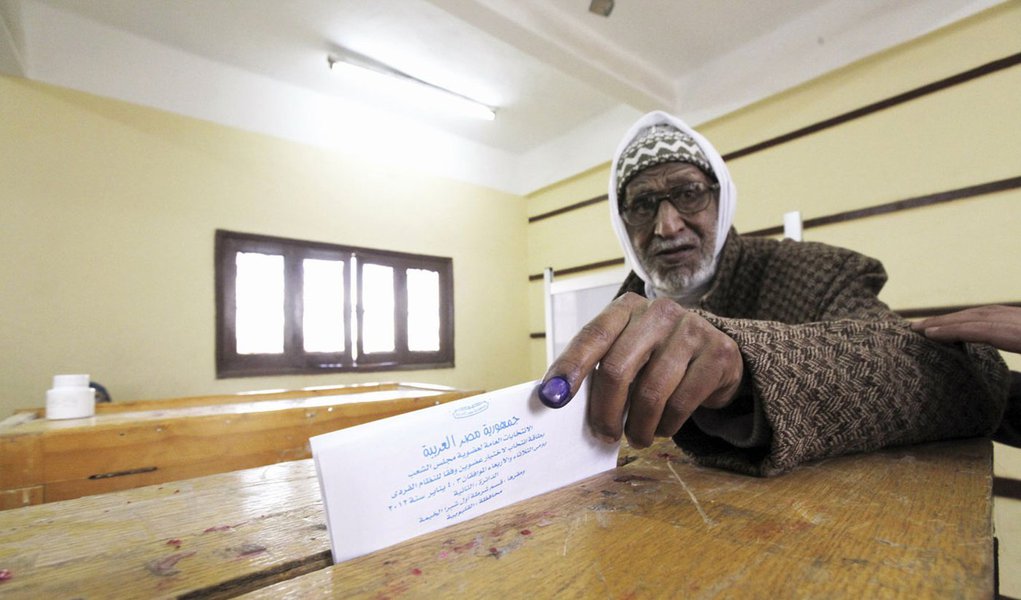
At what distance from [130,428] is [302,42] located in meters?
2.63

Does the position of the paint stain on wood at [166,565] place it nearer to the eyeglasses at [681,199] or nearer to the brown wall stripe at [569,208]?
the eyeglasses at [681,199]

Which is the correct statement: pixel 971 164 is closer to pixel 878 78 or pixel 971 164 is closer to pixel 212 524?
pixel 878 78

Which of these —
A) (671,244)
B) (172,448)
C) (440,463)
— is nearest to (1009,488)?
(671,244)

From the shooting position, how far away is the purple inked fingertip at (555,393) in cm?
43

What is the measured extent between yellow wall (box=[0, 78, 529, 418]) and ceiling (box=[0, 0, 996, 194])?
20 centimetres

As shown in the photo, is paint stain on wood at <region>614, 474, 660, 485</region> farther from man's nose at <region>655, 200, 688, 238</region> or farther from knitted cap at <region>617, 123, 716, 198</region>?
knitted cap at <region>617, 123, 716, 198</region>

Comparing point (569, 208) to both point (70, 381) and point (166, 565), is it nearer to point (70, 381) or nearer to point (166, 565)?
point (70, 381)

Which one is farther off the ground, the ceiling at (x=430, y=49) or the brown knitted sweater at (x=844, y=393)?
the ceiling at (x=430, y=49)

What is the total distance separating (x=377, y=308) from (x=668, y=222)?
9.04 feet

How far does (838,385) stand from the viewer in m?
0.57

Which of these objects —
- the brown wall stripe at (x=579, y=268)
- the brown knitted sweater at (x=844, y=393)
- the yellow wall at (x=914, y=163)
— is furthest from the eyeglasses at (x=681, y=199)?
the brown wall stripe at (x=579, y=268)

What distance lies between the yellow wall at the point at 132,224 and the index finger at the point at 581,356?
303cm

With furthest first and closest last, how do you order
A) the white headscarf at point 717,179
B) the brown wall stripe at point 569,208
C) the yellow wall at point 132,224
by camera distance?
the brown wall stripe at point 569,208 → the yellow wall at point 132,224 → the white headscarf at point 717,179

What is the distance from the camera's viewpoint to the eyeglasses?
135cm
